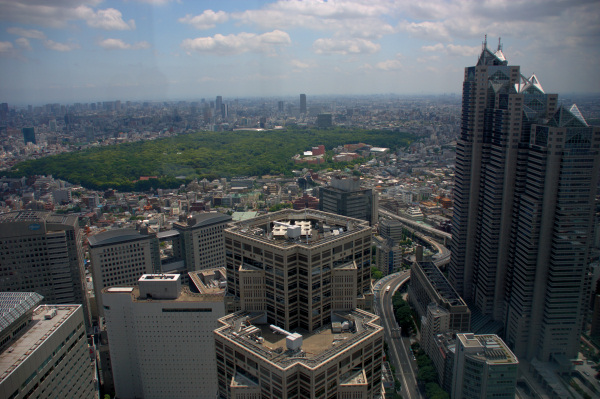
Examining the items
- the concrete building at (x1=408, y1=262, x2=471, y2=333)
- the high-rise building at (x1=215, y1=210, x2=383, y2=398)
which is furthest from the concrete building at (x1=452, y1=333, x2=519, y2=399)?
the high-rise building at (x1=215, y1=210, x2=383, y2=398)

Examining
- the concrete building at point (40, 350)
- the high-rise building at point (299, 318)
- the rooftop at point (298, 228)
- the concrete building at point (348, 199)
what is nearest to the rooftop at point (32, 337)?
the concrete building at point (40, 350)

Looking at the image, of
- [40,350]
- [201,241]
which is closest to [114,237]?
[201,241]

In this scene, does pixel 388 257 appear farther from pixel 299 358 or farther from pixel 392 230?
pixel 299 358

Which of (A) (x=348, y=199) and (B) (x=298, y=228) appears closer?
(B) (x=298, y=228)

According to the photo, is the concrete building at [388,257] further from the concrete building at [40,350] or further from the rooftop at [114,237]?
the concrete building at [40,350]

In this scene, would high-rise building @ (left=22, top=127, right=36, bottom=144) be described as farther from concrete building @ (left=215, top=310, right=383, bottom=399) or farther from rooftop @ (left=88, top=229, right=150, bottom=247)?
concrete building @ (left=215, top=310, right=383, bottom=399)

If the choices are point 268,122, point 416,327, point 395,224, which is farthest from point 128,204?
point 268,122
